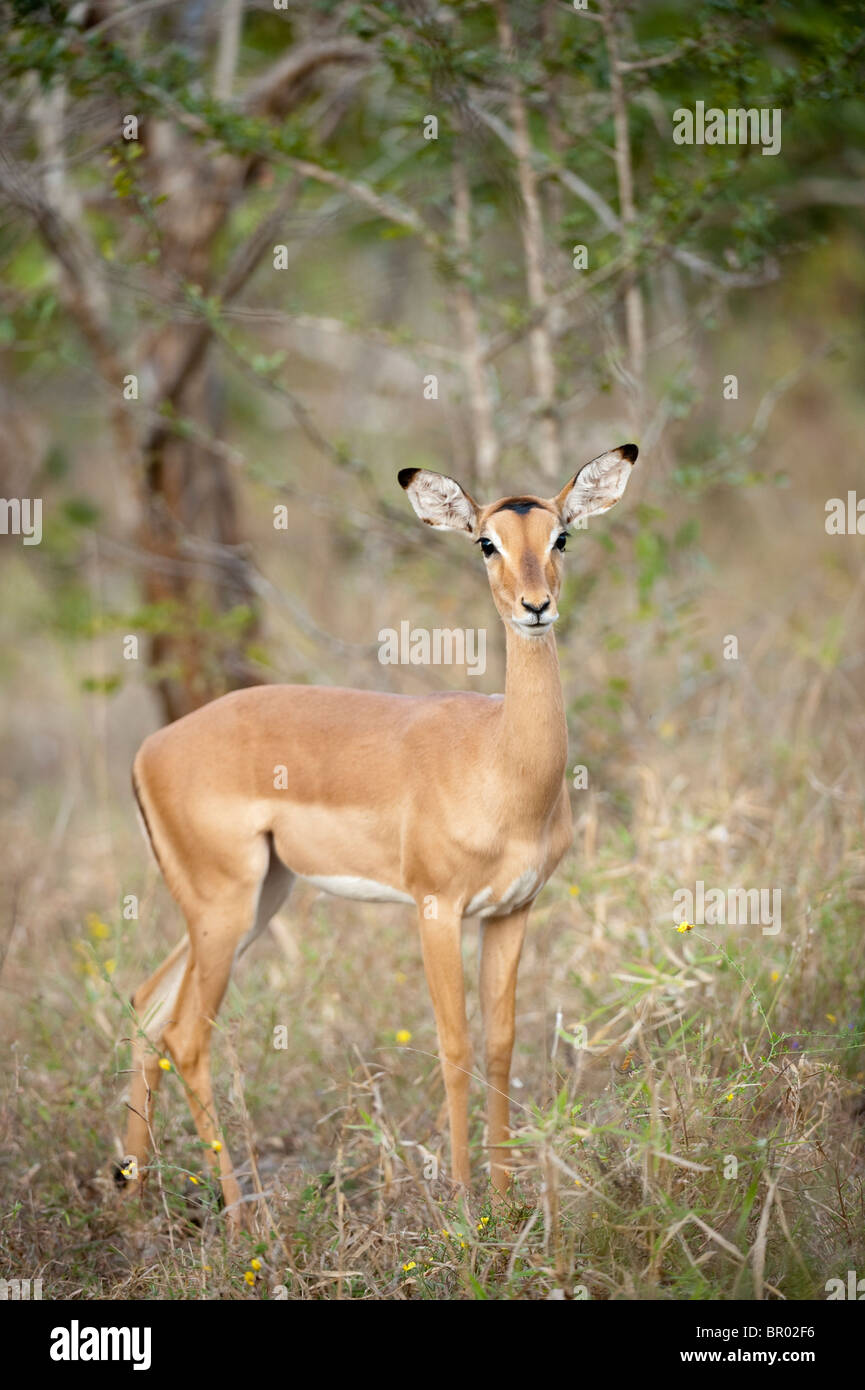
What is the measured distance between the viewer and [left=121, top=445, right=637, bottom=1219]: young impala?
4.58 meters

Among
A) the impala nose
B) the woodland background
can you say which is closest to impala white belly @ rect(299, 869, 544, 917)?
the woodland background

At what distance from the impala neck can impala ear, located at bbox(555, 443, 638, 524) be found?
49cm

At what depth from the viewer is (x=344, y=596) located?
1127cm

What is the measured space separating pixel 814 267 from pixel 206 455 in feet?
27.9

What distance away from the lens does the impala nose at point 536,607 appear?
161 inches

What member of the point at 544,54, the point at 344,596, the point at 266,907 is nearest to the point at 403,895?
the point at 266,907

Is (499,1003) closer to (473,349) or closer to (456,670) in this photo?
(456,670)

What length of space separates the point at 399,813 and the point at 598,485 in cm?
138

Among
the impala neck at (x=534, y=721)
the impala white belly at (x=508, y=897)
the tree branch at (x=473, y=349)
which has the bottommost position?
the impala white belly at (x=508, y=897)

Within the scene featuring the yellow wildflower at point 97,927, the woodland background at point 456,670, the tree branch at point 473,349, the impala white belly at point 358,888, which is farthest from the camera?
the tree branch at point 473,349

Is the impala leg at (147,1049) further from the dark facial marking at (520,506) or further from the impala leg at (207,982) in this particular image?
the dark facial marking at (520,506)

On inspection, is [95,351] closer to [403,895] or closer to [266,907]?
[266,907]

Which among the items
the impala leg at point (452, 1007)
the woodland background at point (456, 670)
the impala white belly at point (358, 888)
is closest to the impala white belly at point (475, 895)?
the impala white belly at point (358, 888)

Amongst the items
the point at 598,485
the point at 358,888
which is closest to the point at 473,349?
the point at 598,485
